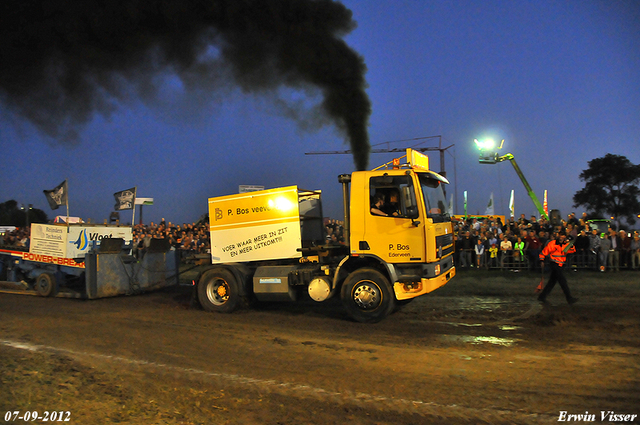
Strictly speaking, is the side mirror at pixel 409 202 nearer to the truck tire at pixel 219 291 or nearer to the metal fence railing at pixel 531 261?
the truck tire at pixel 219 291

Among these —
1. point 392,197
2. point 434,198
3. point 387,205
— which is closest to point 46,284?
point 387,205

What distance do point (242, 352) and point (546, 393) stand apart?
399 cm

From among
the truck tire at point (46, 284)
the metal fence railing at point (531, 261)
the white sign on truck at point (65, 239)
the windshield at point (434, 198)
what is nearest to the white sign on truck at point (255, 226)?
the windshield at point (434, 198)

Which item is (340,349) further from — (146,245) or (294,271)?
(146,245)

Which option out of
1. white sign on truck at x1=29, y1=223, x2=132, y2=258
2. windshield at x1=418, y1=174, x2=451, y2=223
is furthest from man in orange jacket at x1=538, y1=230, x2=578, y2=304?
white sign on truck at x1=29, y1=223, x2=132, y2=258

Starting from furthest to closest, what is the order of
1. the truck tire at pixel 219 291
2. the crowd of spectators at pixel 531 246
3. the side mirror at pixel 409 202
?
the crowd of spectators at pixel 531 246 → the truck tire at pixel 219 291 → the side mirror at pixel 409 202

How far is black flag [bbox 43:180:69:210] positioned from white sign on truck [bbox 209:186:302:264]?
648 centimetres

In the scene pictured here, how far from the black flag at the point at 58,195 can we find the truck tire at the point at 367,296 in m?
9.91

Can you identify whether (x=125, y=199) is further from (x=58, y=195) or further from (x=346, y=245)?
(x=346, y=245)

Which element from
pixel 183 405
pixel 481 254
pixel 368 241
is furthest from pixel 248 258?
pixel 481 254

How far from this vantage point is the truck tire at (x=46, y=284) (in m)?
11.2

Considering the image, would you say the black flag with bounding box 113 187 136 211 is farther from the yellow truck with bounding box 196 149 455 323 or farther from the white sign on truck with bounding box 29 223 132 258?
the yellow truck with bounding box 196 149 455 323

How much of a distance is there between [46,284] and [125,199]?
3757mm

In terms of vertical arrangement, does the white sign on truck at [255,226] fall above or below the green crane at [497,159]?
below
